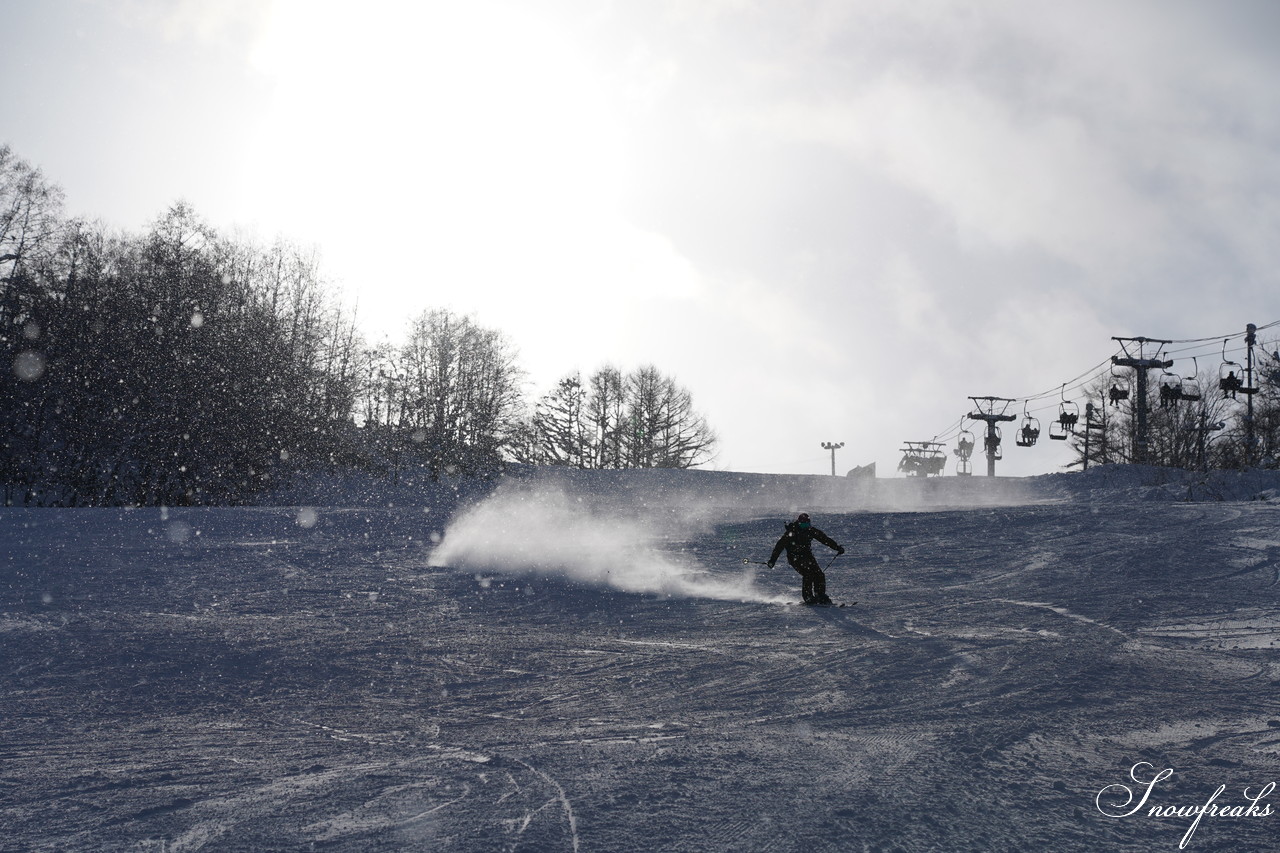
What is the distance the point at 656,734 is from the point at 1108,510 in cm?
2004

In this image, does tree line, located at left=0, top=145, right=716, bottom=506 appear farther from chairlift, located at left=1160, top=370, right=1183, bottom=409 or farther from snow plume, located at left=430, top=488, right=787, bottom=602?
chairlift, located at left=1160, top=370, right=1183, bottom=409

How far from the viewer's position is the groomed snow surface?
13.8ft

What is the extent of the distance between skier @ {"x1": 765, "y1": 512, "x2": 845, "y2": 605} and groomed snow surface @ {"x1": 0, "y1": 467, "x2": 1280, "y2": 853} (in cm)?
47

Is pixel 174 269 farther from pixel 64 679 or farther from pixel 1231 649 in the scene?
Answer: pixel 1231 649

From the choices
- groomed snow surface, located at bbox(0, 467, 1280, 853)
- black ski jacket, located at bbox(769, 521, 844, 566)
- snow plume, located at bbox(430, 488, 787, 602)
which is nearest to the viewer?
groomed snow surface, located at bbox(0, 467, 1280, 853)

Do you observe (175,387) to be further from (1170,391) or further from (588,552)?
(1170,391)

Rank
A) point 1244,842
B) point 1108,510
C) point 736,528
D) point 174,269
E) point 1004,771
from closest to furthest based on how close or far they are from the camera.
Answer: point 1244,842 < point 1004,771 < point 1108,510 < point 736,528 < point 174,269

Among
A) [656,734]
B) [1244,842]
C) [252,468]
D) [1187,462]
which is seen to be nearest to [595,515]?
[252,468]

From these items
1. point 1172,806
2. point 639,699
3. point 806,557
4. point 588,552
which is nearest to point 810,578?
point 806,557

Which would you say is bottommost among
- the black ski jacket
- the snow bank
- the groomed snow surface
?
the groomed snow surface

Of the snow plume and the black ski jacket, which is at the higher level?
the black ski jacket

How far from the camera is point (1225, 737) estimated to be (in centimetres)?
564

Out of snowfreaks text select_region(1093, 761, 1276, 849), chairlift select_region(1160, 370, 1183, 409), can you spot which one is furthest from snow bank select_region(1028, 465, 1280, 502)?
snowfreaks text select_region(1093, 761, 1276, 849)

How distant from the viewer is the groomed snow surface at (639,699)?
13.8ft
